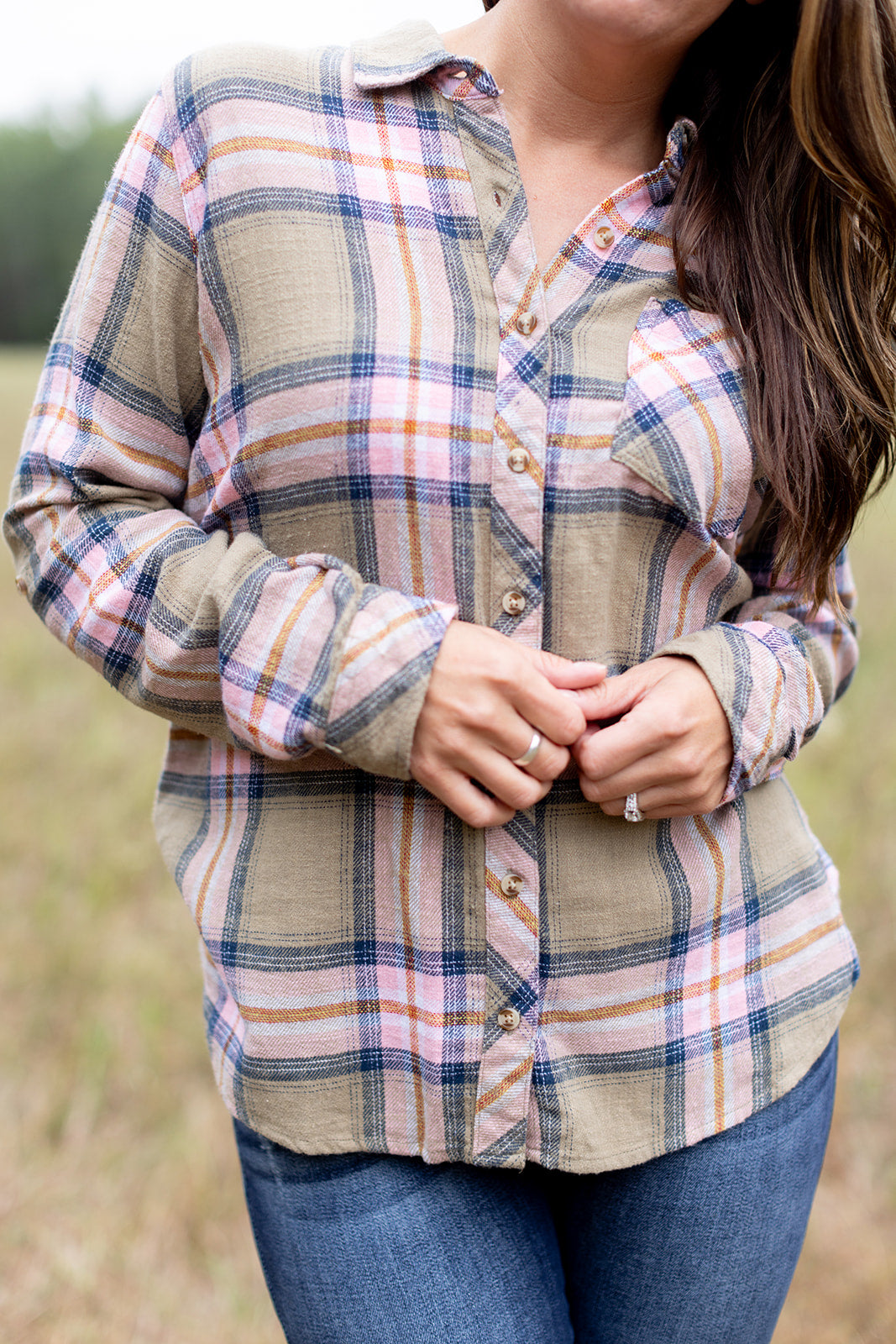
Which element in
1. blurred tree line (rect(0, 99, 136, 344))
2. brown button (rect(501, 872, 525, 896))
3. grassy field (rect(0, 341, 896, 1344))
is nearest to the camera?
brown button (rect(501, 872, 525, 896))

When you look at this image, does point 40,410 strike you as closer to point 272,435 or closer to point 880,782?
point 272,435

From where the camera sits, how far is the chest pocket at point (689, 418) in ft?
3.32

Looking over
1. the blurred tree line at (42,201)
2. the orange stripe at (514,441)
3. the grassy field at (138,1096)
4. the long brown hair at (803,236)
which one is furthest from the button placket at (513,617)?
the blurred tree line at (42,201)

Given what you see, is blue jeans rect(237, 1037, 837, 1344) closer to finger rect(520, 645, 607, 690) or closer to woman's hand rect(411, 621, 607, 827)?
woman's hand rect(411, 621, 607, 827)

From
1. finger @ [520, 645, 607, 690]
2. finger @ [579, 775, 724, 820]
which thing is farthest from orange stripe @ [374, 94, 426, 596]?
finger @ [579, 775, 724, 820]

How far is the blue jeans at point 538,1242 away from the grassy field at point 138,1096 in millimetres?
831

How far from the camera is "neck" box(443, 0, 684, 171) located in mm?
1083

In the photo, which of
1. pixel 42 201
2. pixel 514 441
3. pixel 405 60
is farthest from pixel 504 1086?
pixel 42 201

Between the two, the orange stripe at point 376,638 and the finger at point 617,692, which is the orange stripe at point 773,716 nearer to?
the finger at point 617,692

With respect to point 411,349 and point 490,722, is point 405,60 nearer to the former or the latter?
point 411,349

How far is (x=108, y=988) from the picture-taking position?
99.7 inches

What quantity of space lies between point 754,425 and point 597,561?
9.4 inches

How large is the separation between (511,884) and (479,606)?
272 millimetres

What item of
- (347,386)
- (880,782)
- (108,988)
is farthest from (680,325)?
(880,782)
